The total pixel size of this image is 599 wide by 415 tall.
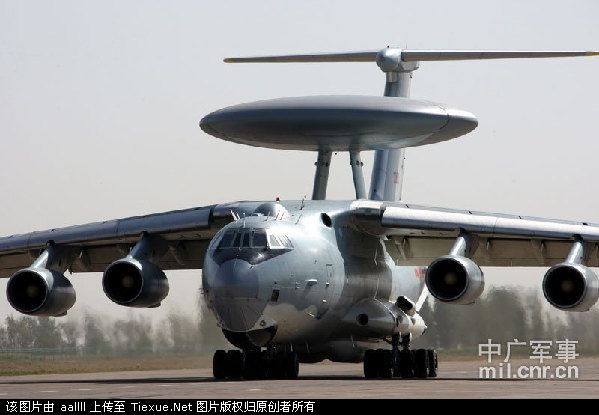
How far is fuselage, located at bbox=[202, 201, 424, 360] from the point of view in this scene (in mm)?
22578

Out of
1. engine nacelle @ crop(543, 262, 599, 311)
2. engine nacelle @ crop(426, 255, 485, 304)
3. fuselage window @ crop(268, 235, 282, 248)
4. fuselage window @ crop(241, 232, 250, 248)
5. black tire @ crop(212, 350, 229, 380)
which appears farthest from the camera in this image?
black tire @ crop(212, 350, 229, 380)

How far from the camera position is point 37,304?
25.9 metres

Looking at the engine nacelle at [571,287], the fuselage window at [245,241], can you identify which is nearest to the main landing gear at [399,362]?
the engine nacelle at [571,287]

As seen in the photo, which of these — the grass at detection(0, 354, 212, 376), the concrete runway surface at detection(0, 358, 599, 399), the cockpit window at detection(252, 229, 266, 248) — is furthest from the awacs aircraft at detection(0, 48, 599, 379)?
the grass at detection(0, 354, 212, 376)

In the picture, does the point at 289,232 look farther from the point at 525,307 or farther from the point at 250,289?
the point at 525,307

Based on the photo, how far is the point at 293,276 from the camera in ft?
76.1

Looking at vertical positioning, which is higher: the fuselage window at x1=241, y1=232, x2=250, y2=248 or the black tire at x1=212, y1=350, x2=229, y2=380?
the fuselage window at x1=241, y1=232, x2=250, y2=248

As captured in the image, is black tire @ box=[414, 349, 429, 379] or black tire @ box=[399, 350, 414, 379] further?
black tire @ box=[414, 349, 429, 379]

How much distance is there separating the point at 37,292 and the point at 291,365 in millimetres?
5110

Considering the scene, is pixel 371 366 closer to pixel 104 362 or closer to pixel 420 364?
pixel 420 364

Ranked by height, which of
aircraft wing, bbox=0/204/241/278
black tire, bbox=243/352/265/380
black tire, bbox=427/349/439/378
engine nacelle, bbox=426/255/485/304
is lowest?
black tire, bbox=243/352/265/380

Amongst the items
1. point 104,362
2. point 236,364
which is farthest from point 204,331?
point 236,364

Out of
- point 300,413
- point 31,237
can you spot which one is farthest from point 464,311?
point 300,413

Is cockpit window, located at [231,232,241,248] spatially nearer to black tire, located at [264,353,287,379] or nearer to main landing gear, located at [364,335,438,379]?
black tire, located at [264,353,287,379]
